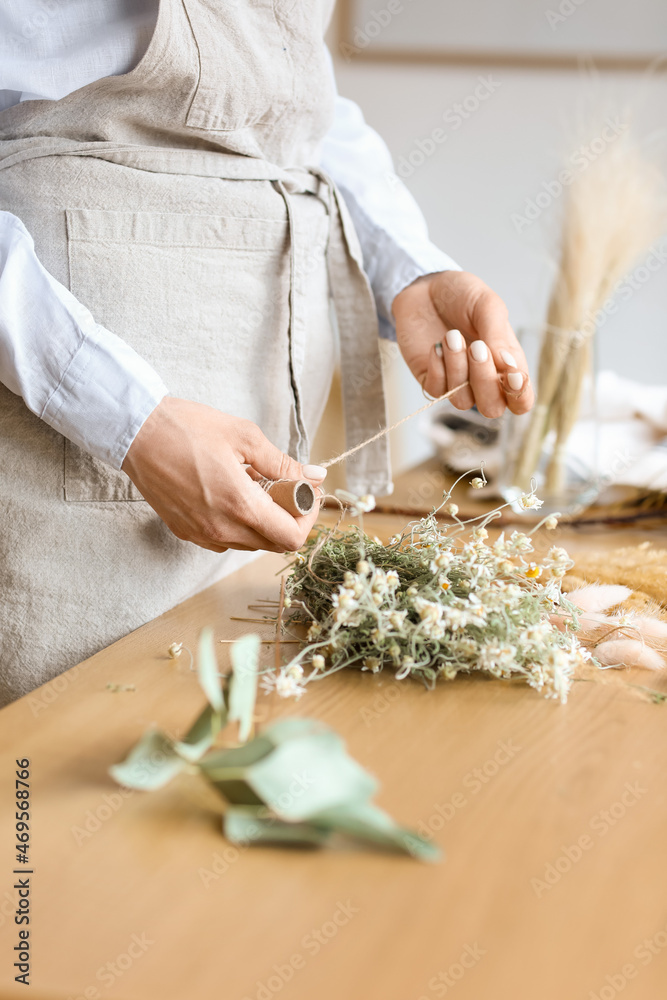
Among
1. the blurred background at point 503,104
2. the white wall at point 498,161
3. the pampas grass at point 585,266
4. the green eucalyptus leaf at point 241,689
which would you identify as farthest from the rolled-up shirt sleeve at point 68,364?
the white wall at point 498,161

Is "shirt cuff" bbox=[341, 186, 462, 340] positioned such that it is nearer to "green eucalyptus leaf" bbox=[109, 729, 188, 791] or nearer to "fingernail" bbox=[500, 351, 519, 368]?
"fingernail" bbox=[500, 351, 519, 368]

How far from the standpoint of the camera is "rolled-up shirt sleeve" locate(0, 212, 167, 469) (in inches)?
23.0

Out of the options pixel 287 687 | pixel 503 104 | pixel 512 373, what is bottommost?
pixel 287 687

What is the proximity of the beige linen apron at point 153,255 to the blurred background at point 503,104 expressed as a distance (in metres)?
1.07

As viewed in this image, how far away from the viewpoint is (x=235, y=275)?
2.40 ft

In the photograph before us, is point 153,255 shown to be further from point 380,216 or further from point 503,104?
point 503,104

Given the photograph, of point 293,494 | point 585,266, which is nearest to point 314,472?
point 293,494

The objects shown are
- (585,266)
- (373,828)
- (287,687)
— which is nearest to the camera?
(373,828)

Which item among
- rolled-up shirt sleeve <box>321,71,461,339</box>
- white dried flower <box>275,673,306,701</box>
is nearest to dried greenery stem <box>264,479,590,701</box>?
white dried flower <box>275,673,306,701</box>

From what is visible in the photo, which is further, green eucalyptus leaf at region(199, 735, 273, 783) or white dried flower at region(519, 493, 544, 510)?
white dried flower at region(519, 493, 544, 510)

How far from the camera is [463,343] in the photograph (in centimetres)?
77

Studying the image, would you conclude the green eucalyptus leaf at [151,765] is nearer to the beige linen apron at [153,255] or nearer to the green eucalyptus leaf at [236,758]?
the green eucalyptus leaf at [236,758]

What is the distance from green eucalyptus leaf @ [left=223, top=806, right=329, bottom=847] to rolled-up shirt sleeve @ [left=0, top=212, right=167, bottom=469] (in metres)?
0.29

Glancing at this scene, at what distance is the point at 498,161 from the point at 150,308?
1.64 meters
